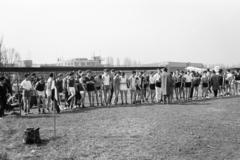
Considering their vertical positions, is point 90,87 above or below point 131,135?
above

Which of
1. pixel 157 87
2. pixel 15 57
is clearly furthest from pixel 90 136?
pixel 15 57

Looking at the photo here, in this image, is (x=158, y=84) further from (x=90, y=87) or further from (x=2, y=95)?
Answer: (x=2, y=95)

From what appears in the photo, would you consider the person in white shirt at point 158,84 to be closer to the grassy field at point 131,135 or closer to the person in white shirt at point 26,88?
the grassy field at point 131,135

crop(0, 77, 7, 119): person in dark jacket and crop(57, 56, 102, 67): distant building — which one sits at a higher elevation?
crop(57, 56, 102, 67): distant building

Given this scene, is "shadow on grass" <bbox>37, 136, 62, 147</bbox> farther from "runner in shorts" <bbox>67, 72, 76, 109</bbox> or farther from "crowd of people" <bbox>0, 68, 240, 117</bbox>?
"runner in shorts" <bbox>67, 72, 76, 109</bbox>

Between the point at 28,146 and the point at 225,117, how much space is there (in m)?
8.24

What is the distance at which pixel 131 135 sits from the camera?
9.81 m

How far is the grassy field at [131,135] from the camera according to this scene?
317 inches

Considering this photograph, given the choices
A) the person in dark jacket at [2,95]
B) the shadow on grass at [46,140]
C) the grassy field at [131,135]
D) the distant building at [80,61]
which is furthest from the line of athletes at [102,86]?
the distant building at [80,61]

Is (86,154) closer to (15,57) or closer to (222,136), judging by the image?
(222,136)

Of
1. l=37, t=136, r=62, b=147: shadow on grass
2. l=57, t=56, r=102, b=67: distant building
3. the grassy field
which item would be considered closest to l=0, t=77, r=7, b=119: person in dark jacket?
the grassy field

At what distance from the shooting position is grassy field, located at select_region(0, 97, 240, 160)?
805 centimetres

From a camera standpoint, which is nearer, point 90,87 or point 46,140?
point 46,140

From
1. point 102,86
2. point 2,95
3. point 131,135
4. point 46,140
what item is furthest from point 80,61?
point 131,135
